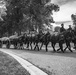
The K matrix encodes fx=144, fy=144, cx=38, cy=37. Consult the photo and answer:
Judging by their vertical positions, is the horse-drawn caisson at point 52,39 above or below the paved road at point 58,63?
above

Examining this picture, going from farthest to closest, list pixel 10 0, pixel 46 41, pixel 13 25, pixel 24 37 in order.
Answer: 1. pixel 13 25
2. pixel 10 0
3. pixel 24 37
4. pixel 46 41

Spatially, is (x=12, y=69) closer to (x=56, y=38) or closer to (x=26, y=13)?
(x=56, y=38)

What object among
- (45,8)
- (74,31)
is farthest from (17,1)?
(74,31)

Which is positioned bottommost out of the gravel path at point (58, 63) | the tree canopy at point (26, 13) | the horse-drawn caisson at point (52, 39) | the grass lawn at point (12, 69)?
the grass lawn at point (12, 69)

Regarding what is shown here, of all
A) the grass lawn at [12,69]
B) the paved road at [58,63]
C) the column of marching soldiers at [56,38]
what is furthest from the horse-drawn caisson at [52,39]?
the grass lawn at [12,69]

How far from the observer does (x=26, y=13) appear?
104 ft

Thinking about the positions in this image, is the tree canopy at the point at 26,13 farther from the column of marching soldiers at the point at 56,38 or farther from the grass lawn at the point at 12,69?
the grass lawn at the point at 12,69

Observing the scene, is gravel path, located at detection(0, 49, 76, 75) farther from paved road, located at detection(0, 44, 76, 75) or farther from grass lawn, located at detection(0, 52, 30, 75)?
grass lawn, located at detection(0, 52, 30, 75)

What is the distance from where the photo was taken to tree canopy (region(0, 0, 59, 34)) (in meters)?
29.3

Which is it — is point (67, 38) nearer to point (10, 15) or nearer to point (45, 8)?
point (45, 8)

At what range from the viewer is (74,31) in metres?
12.6

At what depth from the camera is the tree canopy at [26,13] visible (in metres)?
29.3

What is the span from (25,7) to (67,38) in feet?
67.0

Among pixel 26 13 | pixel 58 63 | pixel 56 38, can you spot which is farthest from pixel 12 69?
pixel 26 13
